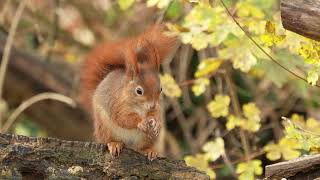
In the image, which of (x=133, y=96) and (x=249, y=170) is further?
(x=249, y=170)

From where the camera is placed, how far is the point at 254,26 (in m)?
2.82

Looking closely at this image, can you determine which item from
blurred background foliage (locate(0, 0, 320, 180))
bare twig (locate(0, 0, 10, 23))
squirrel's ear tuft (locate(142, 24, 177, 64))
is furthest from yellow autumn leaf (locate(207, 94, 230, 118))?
bare twig (locate(0, 0, 10, 23))

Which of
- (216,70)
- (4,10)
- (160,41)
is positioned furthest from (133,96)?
(4,10)

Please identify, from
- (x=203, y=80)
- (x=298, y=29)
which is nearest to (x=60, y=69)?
(x=203, y=80)

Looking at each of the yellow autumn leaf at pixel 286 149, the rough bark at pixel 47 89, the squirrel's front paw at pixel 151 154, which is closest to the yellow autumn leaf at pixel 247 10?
the yellow autumn leaf at pixel 286 149

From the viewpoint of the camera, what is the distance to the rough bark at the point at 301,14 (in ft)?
6.44

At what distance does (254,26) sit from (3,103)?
Result: 6.77ft

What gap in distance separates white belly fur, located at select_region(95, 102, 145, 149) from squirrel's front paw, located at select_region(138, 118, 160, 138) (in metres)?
0.04

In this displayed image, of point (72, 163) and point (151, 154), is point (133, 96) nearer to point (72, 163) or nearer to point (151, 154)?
point (151, 154)

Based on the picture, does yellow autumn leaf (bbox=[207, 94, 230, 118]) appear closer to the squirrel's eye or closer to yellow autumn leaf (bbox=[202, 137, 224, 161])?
yellow autumn leaf (bbox=[202, 137, 224, 161])

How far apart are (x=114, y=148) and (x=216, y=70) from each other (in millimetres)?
1180

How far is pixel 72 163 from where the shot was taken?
86.8 inches

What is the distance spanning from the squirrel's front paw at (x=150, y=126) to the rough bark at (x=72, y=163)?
0.18 metres

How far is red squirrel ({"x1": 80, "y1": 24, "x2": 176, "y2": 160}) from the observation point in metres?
2.47
